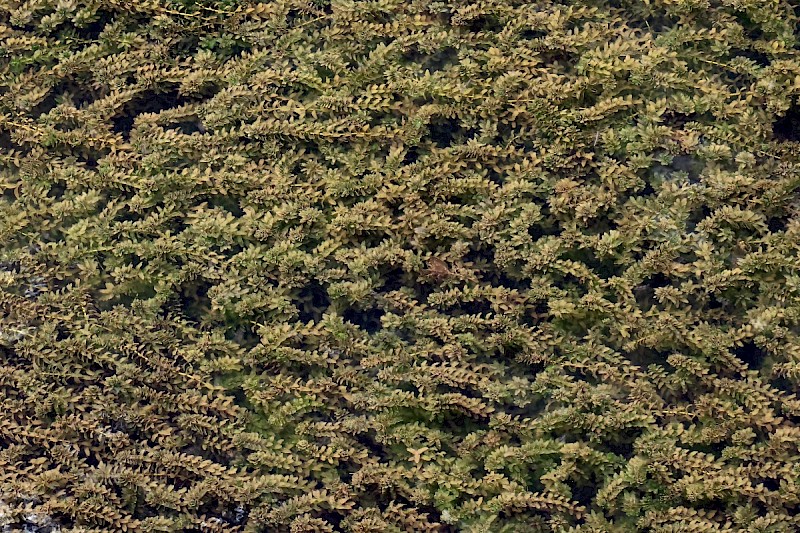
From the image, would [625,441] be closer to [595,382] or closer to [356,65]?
[595,382]

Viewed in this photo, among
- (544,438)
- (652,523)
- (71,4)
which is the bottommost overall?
(652,523)

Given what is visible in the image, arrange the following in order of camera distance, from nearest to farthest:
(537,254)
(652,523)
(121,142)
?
1. (652,523)
2. (537,254)
3. (121,142)

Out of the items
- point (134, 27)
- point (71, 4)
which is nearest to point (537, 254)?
point (134, 27)

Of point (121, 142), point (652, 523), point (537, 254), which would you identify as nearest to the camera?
point (652, 523)

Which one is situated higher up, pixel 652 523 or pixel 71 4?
pixel 71 4

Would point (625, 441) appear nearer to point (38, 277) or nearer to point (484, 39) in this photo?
point (484, 39)

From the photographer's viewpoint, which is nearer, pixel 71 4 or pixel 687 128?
pixel 687 128
